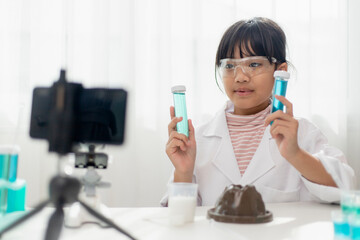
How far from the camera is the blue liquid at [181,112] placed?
4.05 feet

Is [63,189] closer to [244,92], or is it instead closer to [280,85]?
[280,85]

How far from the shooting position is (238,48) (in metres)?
1.49

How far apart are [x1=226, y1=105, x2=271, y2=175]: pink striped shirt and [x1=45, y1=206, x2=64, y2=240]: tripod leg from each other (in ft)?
2.94

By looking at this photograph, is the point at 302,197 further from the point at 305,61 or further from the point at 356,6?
the point at 356,6

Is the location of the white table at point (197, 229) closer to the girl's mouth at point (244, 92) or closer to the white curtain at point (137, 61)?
the girl's mouth at point (244, 92)

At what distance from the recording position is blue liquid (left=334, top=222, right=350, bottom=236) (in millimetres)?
784

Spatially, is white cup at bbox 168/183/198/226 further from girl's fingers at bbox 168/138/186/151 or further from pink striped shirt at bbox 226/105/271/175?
pink striped shirt at bbox 226/105/271/175

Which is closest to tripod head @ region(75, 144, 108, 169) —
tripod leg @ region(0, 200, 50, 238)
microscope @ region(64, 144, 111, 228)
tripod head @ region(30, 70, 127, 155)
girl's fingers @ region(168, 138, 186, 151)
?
microscope @ region(64, 144, 111, 228)

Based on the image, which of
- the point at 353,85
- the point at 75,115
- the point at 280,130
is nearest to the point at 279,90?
the point at 280,130

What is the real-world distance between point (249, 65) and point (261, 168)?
1.15ft

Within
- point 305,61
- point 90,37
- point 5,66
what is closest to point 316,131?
point 305,61

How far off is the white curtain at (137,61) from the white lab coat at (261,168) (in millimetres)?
482

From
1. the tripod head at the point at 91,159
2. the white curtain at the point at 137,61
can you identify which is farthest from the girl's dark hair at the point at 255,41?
the tripod head at the point at 91,159

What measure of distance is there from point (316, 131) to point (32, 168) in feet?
4.12
